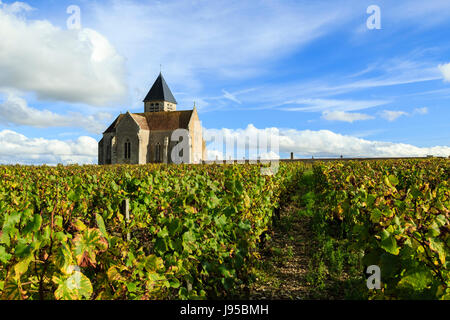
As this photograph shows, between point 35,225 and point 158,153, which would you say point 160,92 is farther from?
point 35,225

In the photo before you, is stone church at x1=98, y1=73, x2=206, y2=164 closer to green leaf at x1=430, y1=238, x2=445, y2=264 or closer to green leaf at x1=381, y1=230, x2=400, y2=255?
green leaf at x1=381, y1=230, x2=400, y2=255

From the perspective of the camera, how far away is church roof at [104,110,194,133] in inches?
1879

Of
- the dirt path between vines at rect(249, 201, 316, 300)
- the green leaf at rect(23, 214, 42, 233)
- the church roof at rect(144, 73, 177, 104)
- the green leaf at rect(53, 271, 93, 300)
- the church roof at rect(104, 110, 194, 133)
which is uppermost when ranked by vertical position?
the church roof at rect(144, 73, 177, 104)

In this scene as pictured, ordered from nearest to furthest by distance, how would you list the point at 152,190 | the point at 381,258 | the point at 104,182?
the point at 381,258, the point at 152,190, the point at 104,182

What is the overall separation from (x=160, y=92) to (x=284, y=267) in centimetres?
5718

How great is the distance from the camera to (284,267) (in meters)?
5.55

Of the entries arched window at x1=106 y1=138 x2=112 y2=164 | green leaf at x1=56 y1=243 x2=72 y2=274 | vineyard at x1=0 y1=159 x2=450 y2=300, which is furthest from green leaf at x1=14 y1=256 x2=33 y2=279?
arched window at x1=106 y1=138 x2=112 y2=164

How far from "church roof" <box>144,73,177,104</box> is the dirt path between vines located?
177 feet

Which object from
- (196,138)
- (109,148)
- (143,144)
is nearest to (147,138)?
(143,144)

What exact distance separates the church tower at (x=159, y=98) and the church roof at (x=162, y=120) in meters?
8.94

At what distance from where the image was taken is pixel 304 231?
325 inches
